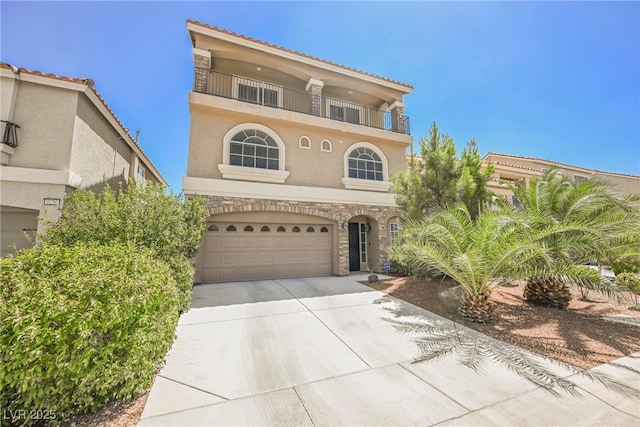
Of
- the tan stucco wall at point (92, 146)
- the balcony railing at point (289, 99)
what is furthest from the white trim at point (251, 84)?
the tan stucco wall at point (92, 146)

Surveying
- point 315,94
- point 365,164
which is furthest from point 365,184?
point 315,94

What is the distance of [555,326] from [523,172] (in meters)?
17.6

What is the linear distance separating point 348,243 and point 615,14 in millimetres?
12062

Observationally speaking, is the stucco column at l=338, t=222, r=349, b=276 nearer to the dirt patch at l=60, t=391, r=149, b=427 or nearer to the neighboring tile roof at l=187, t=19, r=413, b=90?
the neighboring tile roof at l=187, t=19, r=413, b=90

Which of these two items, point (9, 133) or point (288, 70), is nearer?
point (9, 133)

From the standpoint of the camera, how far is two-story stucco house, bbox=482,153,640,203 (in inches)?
681

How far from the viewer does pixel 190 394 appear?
126 inches

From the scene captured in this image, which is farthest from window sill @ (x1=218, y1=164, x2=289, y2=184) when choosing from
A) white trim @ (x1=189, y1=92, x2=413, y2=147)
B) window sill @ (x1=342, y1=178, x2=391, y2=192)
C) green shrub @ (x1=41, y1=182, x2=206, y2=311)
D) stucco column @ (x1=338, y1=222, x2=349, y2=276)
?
stucco column @ (x1=338, y1=222, x2=349, y2=276)

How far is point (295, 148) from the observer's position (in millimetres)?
11461

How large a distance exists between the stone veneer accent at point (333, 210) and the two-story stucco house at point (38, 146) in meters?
4.16

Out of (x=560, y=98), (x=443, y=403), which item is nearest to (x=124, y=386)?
(x=443, y=403)

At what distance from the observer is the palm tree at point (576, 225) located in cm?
574

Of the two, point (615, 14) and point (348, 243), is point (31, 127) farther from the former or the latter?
point (615, 14)

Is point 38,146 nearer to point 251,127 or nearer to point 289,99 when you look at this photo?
point 251,127
